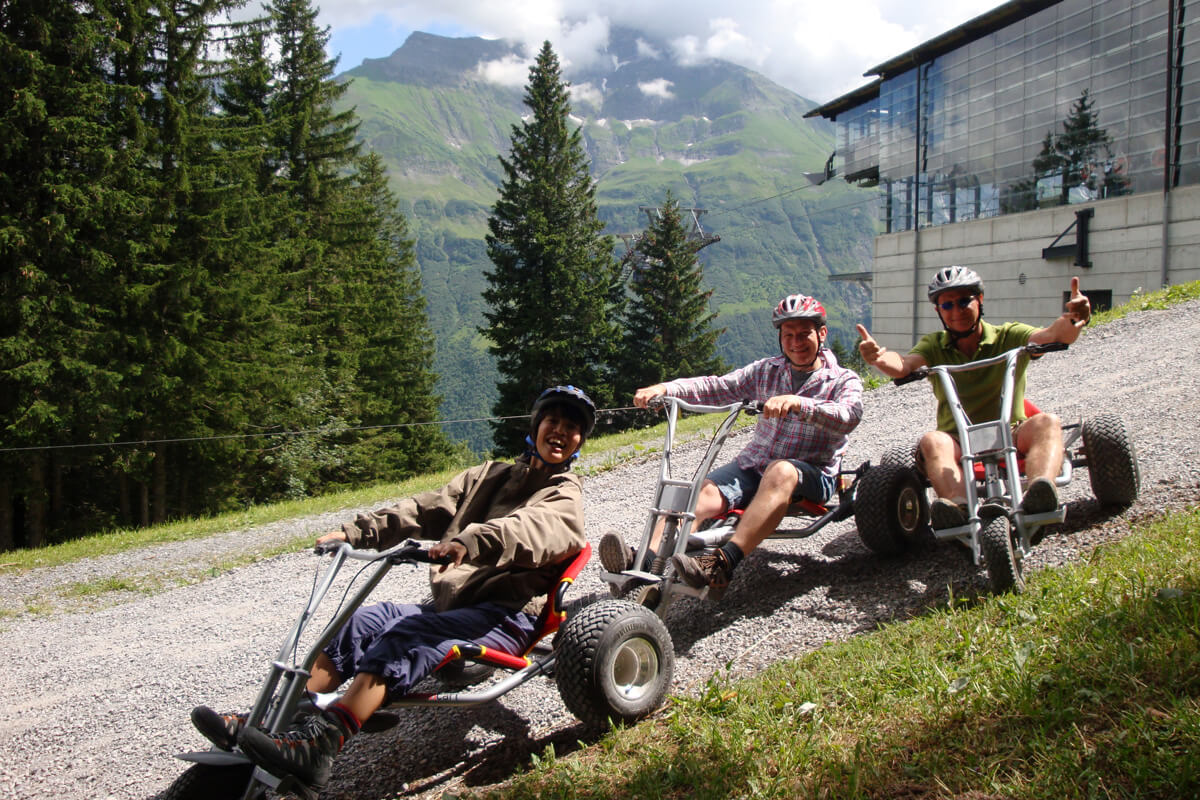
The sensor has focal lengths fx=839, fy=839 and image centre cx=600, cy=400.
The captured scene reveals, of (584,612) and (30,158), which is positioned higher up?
(30,158)

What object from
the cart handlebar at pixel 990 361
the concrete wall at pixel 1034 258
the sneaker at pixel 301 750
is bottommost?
the sneaker at pixel 301 750

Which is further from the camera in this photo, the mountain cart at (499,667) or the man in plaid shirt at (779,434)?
the man in plaid shirt at (779,434)

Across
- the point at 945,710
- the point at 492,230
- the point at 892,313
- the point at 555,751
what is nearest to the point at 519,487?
the point at 555,751

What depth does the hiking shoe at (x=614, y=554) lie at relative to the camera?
4.25 metres

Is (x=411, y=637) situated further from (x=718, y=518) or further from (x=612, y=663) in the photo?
(x=718, y=518)

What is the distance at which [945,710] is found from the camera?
108 inches

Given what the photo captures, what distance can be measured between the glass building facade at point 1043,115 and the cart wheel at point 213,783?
82.6 ft

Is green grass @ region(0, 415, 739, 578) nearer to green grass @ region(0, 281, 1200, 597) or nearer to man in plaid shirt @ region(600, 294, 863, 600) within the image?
Result: green grass @ region(0, 281, 1200, 597)

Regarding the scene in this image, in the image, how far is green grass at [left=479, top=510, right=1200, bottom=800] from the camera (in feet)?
7.59

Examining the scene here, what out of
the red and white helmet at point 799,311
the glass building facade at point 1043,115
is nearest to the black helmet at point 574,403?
the red and white helmet at point 799,311

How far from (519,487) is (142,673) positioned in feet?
9.59

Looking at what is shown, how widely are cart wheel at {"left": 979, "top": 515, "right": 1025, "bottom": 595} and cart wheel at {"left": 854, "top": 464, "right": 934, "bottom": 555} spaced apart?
0.94m

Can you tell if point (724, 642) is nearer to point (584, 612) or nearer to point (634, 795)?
point (584, 612)

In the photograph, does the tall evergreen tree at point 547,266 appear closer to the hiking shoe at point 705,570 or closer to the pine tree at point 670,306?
the pine tree at point 670,306
